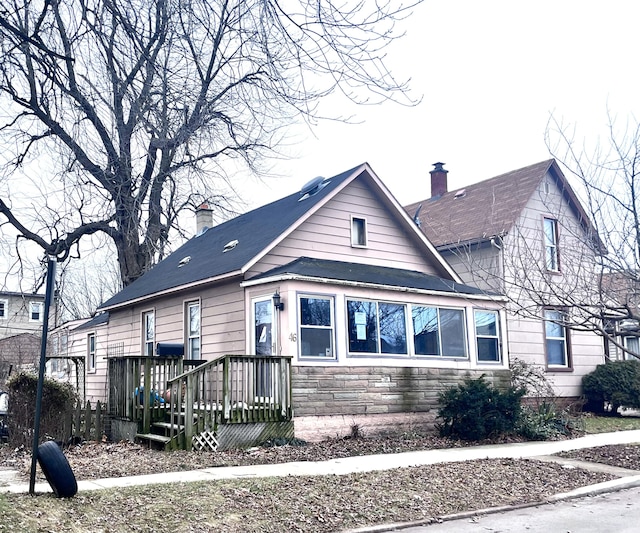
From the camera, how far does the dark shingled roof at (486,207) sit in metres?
20.7

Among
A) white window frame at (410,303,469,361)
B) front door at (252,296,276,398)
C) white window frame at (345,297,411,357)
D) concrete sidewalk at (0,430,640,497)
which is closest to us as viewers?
concrete sidewalk at (0,430,640,497)

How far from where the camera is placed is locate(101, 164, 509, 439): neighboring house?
1420cm

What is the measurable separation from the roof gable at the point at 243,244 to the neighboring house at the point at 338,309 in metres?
0.05

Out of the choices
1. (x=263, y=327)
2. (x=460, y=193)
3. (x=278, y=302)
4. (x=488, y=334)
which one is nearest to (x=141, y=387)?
Answer: (x=263, y=327)

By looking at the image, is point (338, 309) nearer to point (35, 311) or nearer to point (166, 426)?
point (166, 426)

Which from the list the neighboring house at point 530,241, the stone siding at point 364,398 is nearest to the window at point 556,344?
the neighboring house at point 530,241

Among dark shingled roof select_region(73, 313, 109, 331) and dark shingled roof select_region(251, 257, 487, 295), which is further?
dark shingled roof select_region(73, 313, 109, 331)

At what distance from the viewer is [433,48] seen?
588cm

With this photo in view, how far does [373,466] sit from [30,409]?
654 cm

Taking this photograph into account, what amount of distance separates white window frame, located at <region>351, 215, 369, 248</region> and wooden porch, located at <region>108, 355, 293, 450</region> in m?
5.02

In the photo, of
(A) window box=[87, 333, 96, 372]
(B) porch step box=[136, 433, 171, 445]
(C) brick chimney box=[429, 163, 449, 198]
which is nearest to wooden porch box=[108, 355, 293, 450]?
(B) porch step box=[136, 433, 171, 445]

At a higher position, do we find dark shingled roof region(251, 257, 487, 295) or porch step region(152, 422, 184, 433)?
dark shingled roof region(251, 257, 487, 295)

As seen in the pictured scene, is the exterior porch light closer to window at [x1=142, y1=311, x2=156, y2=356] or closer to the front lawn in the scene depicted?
window at [x1=142, y1=311, x2=156, y2=356]

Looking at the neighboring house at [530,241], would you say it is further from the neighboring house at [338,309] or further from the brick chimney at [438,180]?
the brick chimney at [438,180]
